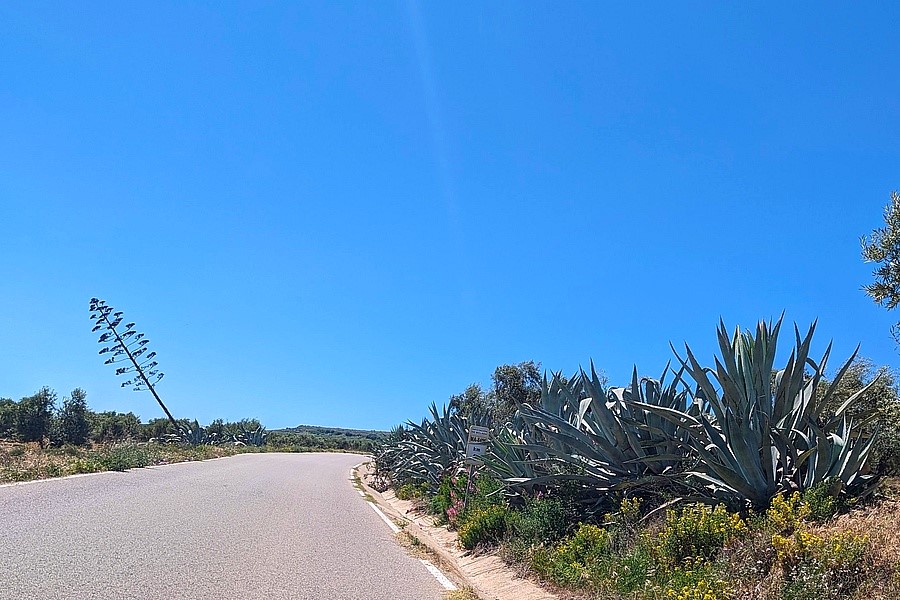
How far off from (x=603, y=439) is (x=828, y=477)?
295cm

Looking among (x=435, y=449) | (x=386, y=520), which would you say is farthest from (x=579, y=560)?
(x=435, y=449)

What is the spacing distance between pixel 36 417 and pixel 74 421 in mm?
2240

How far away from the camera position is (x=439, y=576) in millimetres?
8758

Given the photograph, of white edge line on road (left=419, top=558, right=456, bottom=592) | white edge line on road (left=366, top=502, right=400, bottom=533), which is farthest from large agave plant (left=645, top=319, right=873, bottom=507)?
white edge line on road (left=366, top=502, right=400, bottom=533)

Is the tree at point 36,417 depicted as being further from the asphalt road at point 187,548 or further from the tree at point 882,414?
the tree at point 882,414

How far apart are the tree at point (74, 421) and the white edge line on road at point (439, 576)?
41.5m

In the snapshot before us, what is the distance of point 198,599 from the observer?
6.32m

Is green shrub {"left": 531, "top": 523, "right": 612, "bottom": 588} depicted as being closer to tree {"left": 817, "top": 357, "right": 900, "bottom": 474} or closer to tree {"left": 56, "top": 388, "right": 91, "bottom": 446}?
tree {"left": 817, "top": 357, "right": 900, "bottom": 474}

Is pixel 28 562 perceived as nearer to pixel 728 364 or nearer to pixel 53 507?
pixel 53 507

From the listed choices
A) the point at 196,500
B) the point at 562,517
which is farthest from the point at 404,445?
the point at 562,517

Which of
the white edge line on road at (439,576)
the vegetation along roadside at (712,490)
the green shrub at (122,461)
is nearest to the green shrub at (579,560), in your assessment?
the vegetation along roadside at (712,490)

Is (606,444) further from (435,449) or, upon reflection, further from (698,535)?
(435,449)

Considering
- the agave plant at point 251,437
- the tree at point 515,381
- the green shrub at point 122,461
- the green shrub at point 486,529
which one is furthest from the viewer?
the agave plant at point 251,437

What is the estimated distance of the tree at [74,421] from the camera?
44.0 m
